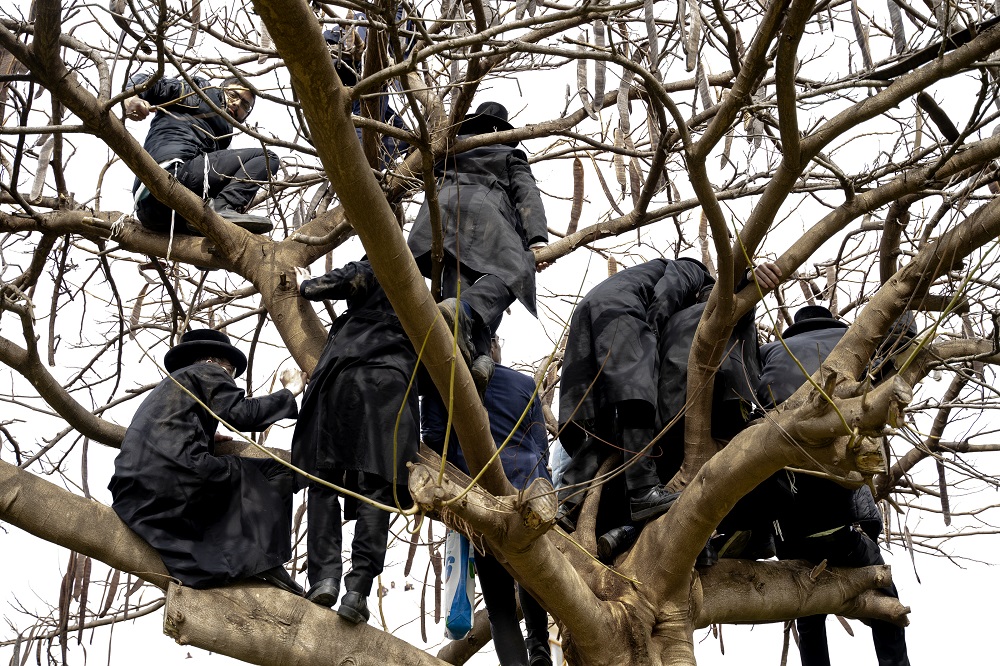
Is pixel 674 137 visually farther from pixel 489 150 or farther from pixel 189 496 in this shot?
pixel 189 496

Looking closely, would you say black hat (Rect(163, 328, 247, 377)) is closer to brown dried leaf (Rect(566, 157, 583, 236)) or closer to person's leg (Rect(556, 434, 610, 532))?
person's leg (Rect(556, 434, 610, 532))

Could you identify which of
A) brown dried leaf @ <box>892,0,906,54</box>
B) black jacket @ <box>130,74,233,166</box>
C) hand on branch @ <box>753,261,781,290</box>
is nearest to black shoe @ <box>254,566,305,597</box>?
hand on branch @ <box>753,261,781,290</box>

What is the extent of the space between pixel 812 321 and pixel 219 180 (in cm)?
299

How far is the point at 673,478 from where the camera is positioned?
438 cm

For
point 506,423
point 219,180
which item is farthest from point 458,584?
point 219,180

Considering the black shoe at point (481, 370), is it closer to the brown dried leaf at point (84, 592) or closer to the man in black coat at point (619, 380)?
the man in black coat at point (619, 380)

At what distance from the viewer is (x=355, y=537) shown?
12.6ft

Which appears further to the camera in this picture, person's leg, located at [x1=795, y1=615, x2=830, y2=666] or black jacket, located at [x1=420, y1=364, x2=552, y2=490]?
person's leg, located at [x1=795, y1=615, x2=830, y2=666]

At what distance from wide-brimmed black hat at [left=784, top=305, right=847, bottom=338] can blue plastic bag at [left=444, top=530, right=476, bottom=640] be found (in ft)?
6.03

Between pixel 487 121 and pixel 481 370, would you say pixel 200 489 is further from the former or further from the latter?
pixel 487 121

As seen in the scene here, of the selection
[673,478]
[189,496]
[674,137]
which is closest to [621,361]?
[673,478]

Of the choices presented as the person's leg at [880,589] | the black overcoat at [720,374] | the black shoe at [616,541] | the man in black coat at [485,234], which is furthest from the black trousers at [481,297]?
the person's leg at [880,589]

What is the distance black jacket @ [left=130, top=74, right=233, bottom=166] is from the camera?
5238 mm

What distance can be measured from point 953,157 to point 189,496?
10.4ft
